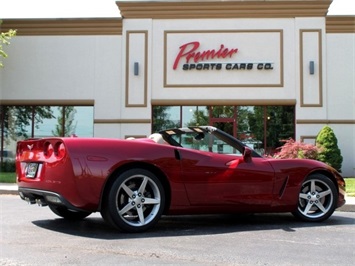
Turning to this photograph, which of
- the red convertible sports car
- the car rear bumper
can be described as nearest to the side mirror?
the red convertible sports car

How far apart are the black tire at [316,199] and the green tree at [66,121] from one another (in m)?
13.8

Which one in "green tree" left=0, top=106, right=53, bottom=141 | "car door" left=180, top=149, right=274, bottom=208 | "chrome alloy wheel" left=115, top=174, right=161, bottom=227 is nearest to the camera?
"chrome alloy wheel" left=115, top=174, right=161, bottom=227

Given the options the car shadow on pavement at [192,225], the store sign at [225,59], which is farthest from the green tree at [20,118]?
the car shadow on pavement at [192,225]

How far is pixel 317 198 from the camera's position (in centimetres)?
611

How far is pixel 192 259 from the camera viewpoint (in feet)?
13.1

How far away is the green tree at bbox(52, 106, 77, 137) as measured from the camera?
1848 cm

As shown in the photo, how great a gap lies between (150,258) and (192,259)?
37 cm

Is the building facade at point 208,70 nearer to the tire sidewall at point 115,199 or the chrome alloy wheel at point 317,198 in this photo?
the chrome alloy wheel at point 317,198

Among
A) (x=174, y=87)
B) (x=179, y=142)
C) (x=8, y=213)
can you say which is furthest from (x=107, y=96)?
(x=179, y=142)

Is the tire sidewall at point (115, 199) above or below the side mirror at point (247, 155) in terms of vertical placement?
below

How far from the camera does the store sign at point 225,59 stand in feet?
57.7

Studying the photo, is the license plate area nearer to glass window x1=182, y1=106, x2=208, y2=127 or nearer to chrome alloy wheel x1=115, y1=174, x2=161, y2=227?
chrome alloy wheel x1=115, y1=174, x2=161, y2=227

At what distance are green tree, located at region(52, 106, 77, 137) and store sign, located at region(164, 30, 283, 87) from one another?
4142 mm

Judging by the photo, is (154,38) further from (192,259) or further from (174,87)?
(192,259)
